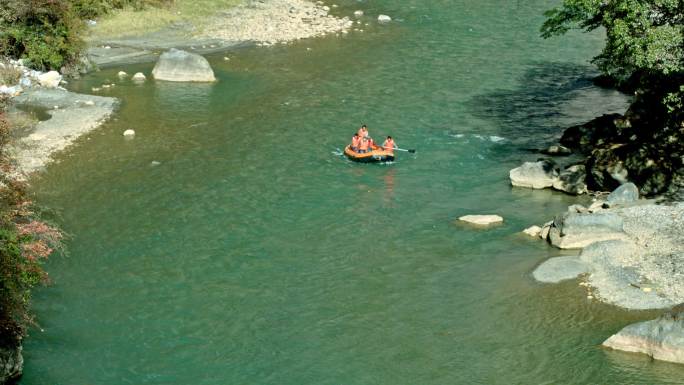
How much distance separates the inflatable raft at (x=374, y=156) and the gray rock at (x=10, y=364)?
18.4 m

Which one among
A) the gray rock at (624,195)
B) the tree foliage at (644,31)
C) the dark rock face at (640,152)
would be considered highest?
the tree foliage at (644,31)

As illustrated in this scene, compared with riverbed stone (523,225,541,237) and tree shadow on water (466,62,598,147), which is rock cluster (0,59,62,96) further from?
riverbed stone (523,225,541,237)

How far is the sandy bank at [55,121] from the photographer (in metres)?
37.7

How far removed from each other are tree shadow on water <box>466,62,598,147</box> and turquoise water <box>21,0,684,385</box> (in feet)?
0.54

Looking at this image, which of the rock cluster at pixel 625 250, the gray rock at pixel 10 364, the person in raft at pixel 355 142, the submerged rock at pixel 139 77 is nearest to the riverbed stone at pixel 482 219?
the rock cluster at pixel 625 250

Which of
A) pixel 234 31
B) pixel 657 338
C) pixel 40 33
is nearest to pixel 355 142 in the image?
pixel 657 338

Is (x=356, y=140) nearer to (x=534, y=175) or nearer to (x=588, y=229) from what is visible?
(x=534, y=175)

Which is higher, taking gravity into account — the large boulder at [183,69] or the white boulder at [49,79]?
the large boulder at [183,69]

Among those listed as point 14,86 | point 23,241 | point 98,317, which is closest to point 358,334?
point 98,317

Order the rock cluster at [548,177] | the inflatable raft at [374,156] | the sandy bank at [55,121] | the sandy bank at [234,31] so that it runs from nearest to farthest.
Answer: the rock cluster at [548,177] → the inflatable raft at [374,156] → the sandy bank at [55,121] → the sandy bank at [234,31]

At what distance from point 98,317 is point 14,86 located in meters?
23.6

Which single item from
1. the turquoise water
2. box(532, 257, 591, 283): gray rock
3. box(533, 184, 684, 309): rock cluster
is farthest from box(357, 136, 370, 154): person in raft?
box(532, 257, 591, 283): gray rock

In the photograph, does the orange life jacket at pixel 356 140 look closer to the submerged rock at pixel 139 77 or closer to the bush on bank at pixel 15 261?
the bush on bank at pixel 15 261

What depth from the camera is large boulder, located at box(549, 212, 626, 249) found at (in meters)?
29.0
